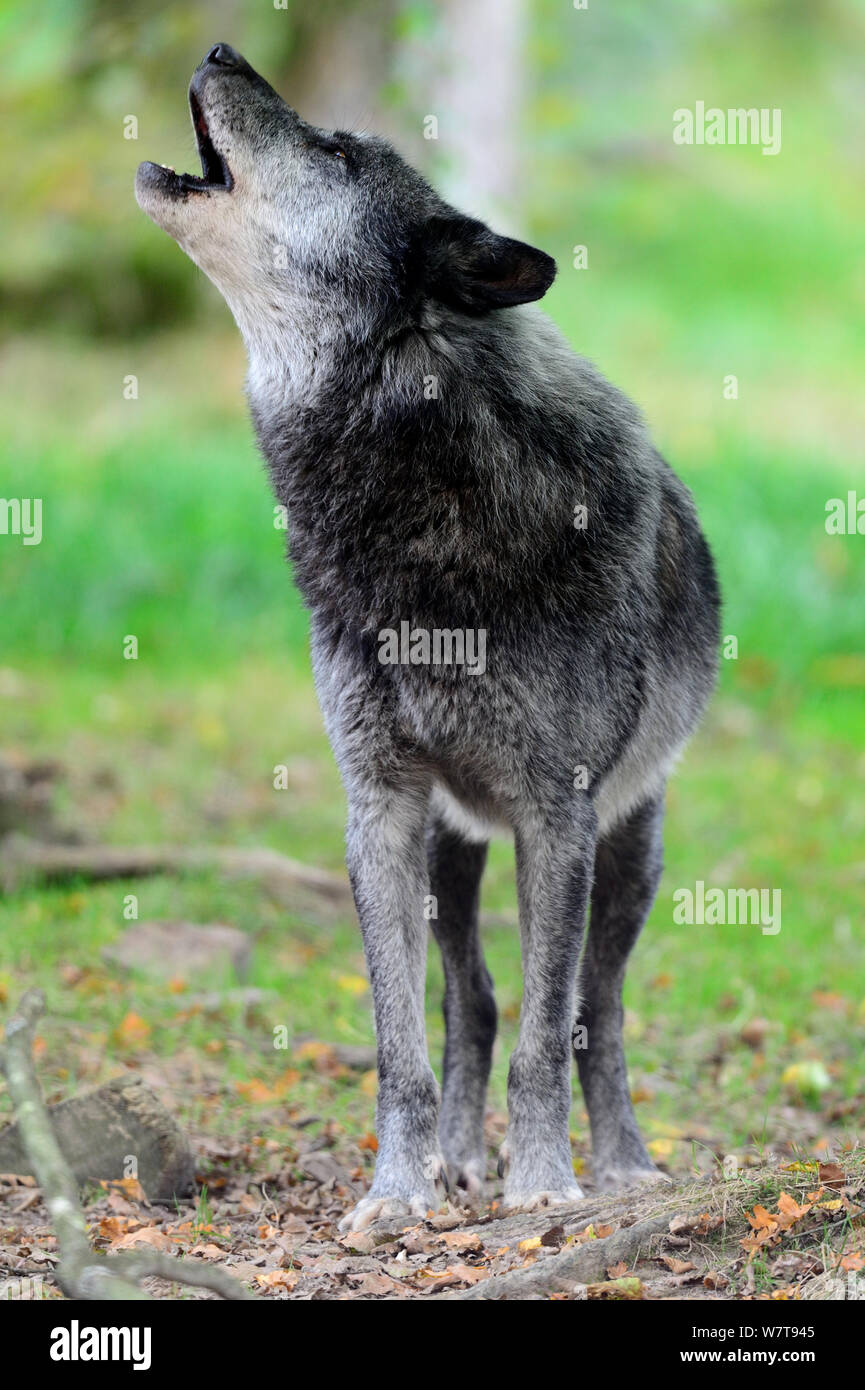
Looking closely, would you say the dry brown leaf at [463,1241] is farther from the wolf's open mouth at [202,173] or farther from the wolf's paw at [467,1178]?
the wolf's open mouth at [202,173]

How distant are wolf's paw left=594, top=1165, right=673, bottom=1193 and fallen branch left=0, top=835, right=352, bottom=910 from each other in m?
2.49

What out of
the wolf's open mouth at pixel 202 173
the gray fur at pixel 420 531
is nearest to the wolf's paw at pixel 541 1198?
the gray fur at pixel 420 531

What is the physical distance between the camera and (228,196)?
12.7 ft

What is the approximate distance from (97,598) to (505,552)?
6203 mm

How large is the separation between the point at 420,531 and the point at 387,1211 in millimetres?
1788

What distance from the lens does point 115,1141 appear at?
4.07 meters

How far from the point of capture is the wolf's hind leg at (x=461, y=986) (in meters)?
4.57

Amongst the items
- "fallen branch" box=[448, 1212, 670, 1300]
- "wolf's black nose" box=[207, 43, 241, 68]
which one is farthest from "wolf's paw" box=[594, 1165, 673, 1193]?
"wolf's black nose" box=[207, 43, 241, 68]

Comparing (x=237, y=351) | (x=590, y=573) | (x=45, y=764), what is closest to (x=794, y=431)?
(x=237, y=351)

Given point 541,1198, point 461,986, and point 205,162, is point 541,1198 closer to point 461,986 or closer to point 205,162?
point 461,986

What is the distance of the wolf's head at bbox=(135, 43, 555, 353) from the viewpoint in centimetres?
389

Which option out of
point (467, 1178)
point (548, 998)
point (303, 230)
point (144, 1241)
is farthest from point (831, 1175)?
point (303, 230)

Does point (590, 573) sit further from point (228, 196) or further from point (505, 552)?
point (228, 196)

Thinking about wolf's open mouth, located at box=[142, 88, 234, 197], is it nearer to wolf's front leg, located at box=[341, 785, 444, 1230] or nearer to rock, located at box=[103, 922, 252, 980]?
wolf's front leg, located at box=[341, 785, 444, 1230]
